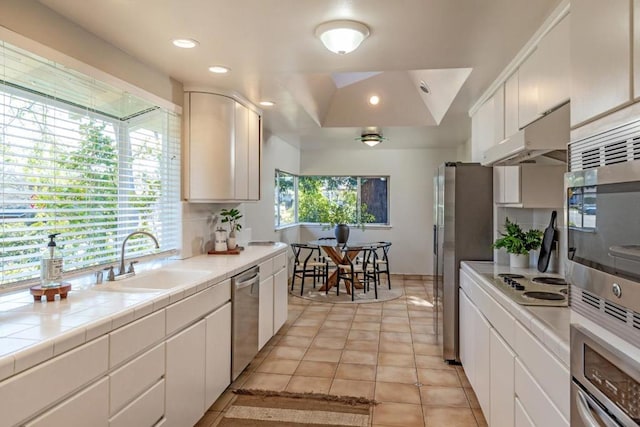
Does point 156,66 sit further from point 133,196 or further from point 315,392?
point 315,392

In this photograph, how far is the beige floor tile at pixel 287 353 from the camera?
364cm

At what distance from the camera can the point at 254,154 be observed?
161 inches

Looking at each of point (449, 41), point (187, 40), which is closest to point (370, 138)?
point (449, 41)

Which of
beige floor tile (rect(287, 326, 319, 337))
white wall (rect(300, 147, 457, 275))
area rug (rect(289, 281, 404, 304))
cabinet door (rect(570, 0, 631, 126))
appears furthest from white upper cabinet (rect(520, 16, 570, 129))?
white wall (rect(300, 147, 457, 275))

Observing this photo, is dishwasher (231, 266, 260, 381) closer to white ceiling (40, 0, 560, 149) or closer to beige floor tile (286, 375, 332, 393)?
beige floor tile (286, 375, 332, 393)

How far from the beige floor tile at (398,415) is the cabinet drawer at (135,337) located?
57.8 inches

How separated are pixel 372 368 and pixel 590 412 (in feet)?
7.90

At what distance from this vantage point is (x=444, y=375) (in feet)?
10.8

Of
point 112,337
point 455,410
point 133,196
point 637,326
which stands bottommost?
point 455,410

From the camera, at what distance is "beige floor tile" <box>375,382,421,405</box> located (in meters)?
2.89

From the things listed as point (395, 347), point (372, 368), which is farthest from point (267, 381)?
point (395, 347)

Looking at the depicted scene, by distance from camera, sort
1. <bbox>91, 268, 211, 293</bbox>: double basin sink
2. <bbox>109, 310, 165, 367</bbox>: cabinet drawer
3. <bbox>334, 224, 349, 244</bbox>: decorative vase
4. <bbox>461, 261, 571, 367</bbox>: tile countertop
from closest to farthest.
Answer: <bbox>461, 261, 571, 367</bbox>: tile countertop
<bbox>109, 310, 165, 367</bbox>: cabinet drawer
<bbox>91, 268, 211, 293</bbox>: double basin sink
<bbox>334, 224, 349, 244</bbox>: decorative vase

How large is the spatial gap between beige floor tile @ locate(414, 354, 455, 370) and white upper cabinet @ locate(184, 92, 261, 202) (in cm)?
211

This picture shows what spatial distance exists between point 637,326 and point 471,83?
8.83ft
